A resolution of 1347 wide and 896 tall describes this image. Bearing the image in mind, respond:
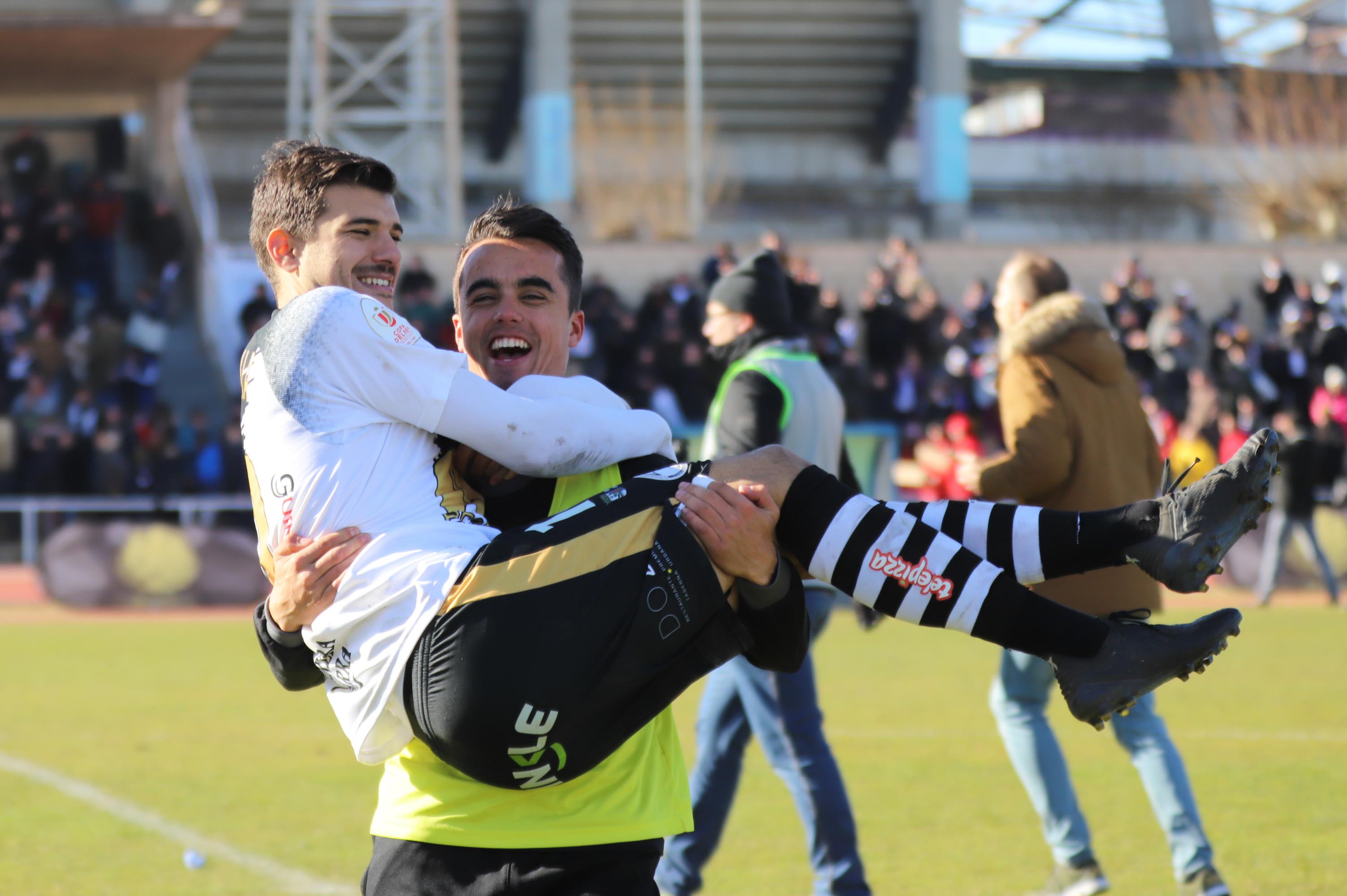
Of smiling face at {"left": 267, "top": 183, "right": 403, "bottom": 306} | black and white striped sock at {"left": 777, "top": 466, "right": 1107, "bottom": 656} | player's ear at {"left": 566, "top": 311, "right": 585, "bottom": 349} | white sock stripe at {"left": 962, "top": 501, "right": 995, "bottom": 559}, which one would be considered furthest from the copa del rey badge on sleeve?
white sock stripe at {"left": 962, "top": 501, "right": 995, "bottom": 559}

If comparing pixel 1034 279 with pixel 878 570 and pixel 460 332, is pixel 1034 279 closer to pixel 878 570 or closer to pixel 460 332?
pixel 460 332

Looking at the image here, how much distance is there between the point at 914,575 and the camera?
329 cm

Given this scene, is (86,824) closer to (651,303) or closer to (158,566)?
(158,566)

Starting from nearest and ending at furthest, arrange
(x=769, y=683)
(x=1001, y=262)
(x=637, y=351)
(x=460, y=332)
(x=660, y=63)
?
(x=460, y=332), (x=769, y=683), (x=637, y=351), (x=1001, y=262), (x=660, y=63)

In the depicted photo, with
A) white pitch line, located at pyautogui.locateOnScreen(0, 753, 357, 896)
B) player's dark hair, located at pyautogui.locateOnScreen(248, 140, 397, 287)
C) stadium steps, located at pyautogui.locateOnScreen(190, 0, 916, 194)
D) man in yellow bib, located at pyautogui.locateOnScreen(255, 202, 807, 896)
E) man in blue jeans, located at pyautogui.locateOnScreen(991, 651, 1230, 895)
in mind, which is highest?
stadium steps, located at pyautogui.locateOnScreen(190, 0, 916, 194)

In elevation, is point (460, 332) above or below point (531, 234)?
below

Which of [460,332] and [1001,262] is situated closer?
[460,332]

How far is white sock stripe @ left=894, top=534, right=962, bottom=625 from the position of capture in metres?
3.29

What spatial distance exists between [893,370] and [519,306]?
62.0 feet

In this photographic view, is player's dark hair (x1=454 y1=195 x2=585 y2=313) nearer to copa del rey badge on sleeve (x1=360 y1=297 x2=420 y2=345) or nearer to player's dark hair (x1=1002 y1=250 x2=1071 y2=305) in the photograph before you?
copa del rey badge on sleeve (x1=360 y1=297 x2=420 y2=345)

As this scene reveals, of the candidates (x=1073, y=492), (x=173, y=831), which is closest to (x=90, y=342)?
(x=173, y=831)

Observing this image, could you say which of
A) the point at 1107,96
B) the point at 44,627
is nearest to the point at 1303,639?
the point at 44,627

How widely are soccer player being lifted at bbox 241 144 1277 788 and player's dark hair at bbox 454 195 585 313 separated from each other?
378 millimetres

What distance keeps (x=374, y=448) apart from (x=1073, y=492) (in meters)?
3.22
